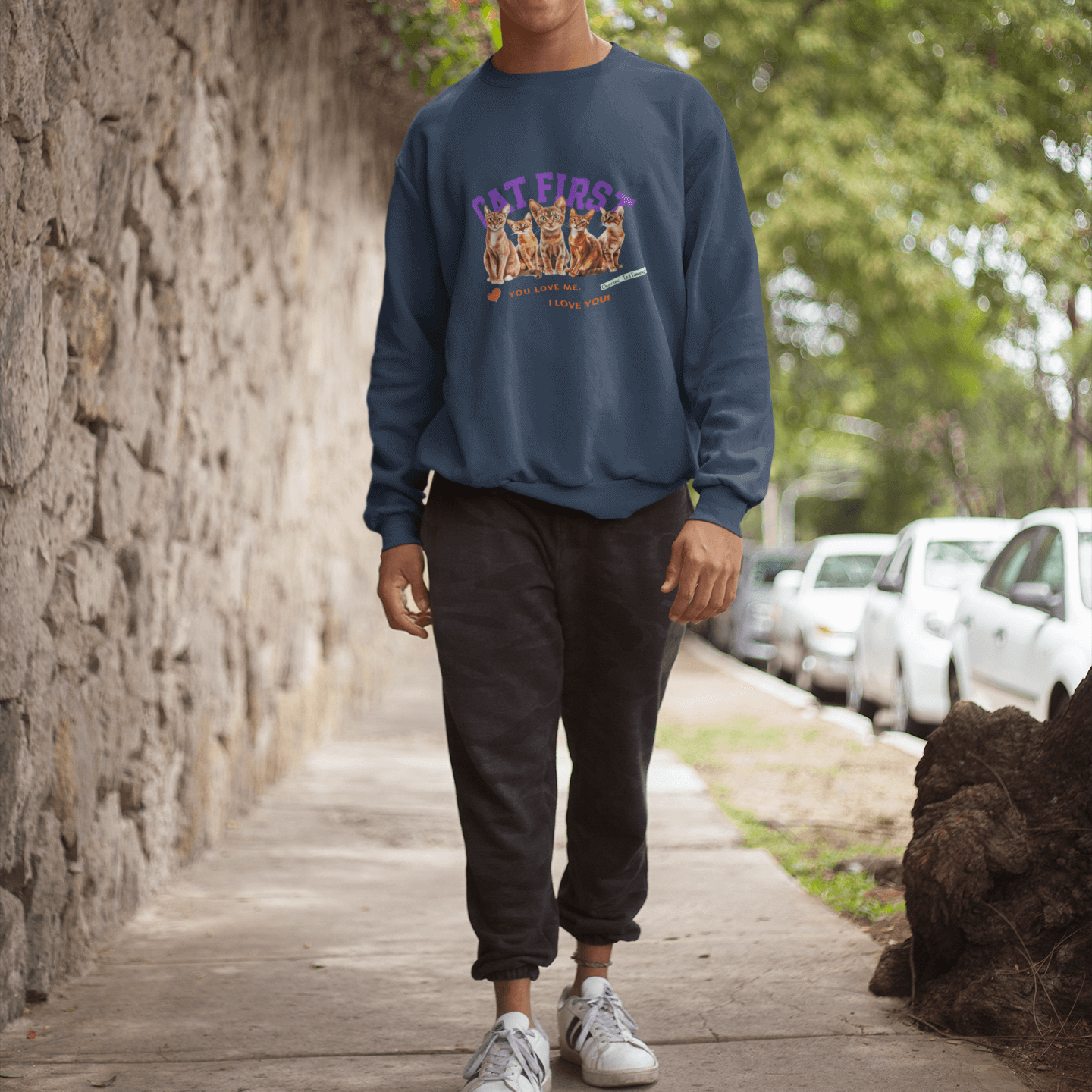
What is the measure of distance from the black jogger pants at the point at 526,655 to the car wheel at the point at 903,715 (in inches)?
252

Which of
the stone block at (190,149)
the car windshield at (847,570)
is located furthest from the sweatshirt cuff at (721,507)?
the car windshield at (847,570)

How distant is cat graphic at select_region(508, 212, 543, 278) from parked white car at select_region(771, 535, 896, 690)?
8.52 m

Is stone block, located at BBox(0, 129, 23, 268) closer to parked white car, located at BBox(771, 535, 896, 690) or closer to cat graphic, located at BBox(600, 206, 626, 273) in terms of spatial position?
cat graphic, located at BBox(600, 206, 626, 273)

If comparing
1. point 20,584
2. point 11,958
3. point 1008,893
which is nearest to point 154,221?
point 20,584

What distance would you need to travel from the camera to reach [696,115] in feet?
7.79

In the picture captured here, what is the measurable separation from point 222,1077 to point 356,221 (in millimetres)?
6238

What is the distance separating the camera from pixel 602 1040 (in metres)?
2.40

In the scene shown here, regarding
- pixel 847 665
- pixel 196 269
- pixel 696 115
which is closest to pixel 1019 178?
pixel 847 665

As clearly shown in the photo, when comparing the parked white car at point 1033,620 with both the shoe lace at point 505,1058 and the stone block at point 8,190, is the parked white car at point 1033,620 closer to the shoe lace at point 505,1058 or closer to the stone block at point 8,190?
the shoe lace at point 505,1058

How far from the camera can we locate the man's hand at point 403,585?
2.46 m

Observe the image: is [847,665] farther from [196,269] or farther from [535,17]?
[535,17]

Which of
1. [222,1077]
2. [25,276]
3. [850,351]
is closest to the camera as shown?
[222,1077]

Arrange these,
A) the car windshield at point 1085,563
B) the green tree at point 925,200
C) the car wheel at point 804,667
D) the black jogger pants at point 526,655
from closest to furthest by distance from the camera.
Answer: the black jogger pants at point 526,655 → the car windshield at point 1085,563 → the green tree at point 925,200 → the car wheel at point 804,667

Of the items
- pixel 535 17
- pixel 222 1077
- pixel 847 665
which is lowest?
pixel 847 665
